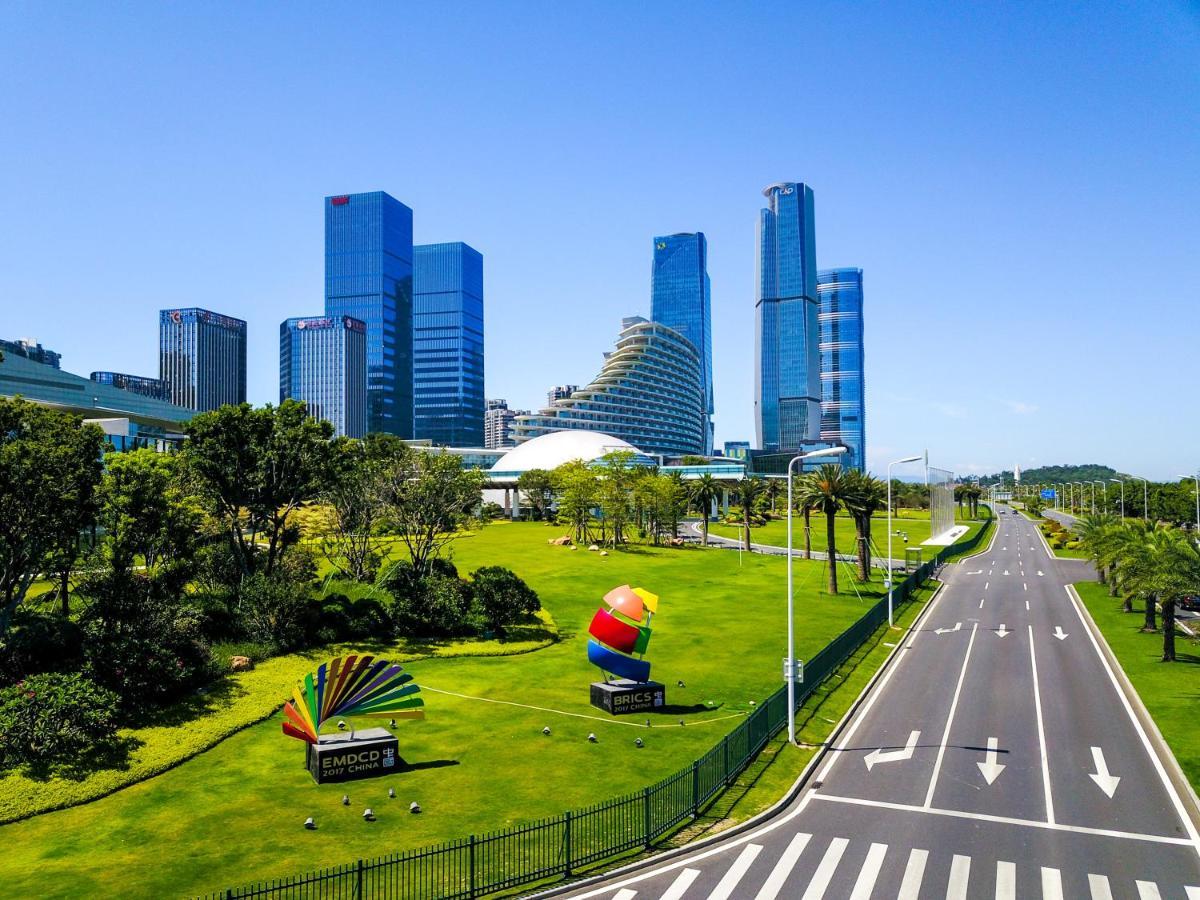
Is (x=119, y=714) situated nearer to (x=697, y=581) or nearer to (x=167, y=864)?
(x=167, y=864)

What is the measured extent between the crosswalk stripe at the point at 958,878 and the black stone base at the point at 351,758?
16.0 m

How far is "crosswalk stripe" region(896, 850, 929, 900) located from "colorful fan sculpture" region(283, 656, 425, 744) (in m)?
14.6

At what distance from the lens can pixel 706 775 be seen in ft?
77.7

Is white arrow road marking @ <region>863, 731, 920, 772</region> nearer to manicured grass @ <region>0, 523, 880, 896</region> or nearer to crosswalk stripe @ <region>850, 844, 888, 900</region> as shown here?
manicured grass @ <region>0, 523, 880, 896</region>

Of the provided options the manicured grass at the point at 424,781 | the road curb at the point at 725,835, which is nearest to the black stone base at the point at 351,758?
the manicured grass at the point at 424,781

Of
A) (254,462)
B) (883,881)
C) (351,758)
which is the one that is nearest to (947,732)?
(883,881)

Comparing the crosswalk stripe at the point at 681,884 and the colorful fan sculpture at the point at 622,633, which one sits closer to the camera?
the crosswalk stripe at the point at 681,884

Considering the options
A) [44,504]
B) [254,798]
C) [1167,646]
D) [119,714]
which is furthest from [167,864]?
[1167,646]

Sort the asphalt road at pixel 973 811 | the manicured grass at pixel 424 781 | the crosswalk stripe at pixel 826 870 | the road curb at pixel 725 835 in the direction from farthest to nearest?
the manicured grass at pixel 424 781
the asphalt road at pixel 973 811
the road curb at pixel 725 835
the crosswalk stripe at pixel 826 870

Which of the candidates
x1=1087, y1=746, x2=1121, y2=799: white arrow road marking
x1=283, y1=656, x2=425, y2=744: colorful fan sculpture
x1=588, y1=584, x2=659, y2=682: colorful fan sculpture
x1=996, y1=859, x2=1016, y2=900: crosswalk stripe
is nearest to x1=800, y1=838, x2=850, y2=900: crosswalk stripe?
x1=996, y1=859, x2=1016, y2=900: crosswalk stripe

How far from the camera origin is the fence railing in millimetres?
17234

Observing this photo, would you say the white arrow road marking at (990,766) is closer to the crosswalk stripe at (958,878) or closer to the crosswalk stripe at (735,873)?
the crosswalk stripe at (958,878)

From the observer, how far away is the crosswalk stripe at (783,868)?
1781cm

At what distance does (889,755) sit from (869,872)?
30.5 feet
